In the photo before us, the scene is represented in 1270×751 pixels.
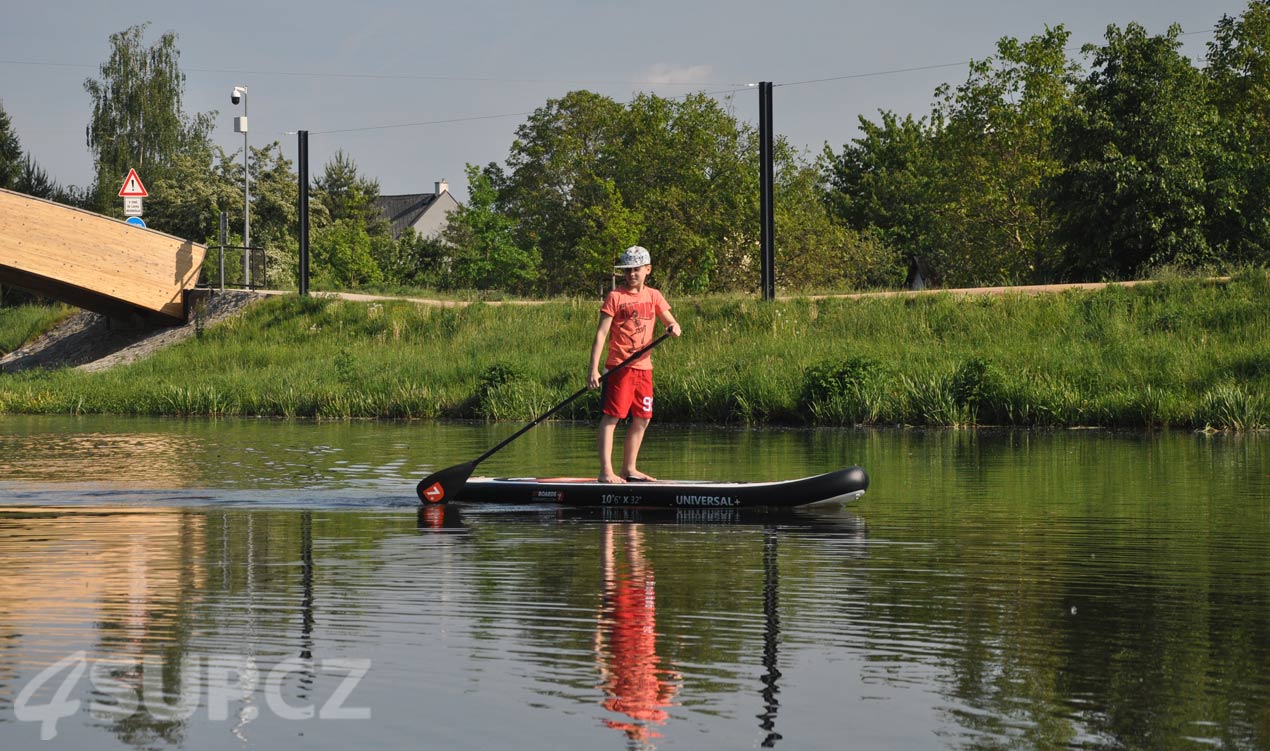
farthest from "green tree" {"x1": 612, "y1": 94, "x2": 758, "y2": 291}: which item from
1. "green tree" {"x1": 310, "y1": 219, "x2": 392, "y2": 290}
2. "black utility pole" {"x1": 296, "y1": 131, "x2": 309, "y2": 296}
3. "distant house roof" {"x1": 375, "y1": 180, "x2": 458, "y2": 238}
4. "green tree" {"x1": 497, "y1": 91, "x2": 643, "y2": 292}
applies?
"distant house roof" {"x1": 375, "y1": 180, "x2": 458, "y2": 238}

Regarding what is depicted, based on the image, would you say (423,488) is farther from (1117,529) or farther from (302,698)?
(302,698)

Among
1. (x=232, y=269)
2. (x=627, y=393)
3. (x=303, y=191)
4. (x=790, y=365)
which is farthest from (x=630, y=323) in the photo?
(x=232, y=269)

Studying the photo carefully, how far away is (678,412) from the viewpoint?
92.6 feet

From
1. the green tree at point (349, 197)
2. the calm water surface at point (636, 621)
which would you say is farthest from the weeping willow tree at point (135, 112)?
the calm water surface at point (636, 621)

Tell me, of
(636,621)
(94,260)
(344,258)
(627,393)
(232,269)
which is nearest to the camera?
(636,621)

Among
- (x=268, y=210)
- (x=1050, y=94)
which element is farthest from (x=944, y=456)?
(x=268, y=210)

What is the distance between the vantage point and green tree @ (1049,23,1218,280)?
37969mm

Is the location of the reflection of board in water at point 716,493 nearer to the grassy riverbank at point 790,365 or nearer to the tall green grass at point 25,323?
the grassy riverbank at point 790,365

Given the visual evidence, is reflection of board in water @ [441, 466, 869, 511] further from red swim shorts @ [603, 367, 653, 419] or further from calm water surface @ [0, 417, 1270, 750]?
red swim shorts @ [603, 367, 653, 419]

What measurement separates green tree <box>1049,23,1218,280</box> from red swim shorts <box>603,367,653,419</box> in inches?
1052

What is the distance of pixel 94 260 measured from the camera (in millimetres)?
40312

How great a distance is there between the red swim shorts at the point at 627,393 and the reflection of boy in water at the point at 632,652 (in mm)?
3524

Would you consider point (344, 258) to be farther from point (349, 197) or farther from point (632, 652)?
point (632, 652)

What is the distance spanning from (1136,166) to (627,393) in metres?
28.6
